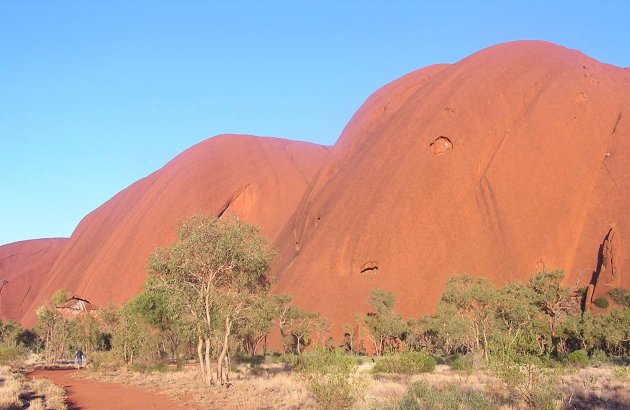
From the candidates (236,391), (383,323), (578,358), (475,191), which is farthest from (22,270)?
(578,358)

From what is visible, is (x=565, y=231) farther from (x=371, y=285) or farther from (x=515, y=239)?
(x=371, y=285)

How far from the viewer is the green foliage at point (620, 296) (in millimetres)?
39081

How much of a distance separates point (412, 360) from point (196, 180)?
180 ft

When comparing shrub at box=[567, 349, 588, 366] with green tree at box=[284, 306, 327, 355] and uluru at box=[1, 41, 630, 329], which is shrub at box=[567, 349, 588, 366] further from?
green tree at box=[284, 306, 327, 355]

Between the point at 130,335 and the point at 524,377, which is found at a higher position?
the point at 130,335

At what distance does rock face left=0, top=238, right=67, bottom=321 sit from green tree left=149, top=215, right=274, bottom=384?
8759 cm

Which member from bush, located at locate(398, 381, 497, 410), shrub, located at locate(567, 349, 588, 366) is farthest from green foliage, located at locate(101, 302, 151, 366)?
shrub, located at locate(567, 349, 588, 366)

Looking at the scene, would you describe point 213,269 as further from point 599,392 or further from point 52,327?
point 52,327

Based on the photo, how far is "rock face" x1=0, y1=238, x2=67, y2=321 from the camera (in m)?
99.8

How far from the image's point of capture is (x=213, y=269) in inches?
790

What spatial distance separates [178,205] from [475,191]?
130 feet

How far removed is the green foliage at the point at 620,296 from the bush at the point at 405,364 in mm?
21992

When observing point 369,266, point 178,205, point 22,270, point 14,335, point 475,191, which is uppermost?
point 178,205

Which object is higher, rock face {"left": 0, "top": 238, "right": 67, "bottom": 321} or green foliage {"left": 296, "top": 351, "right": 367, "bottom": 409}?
rock face {"left": 0, "top": 238, "right": 67, "bottom": 321}
